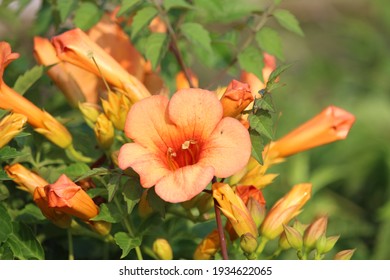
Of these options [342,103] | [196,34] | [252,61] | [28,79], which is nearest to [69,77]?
[28,79]

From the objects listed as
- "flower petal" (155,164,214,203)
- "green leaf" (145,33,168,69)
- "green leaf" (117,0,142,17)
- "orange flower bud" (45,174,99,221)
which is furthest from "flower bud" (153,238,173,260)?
"green leaf" (117,0,142,17)

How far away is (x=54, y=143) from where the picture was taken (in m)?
1.97

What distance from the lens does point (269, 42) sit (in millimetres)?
2164

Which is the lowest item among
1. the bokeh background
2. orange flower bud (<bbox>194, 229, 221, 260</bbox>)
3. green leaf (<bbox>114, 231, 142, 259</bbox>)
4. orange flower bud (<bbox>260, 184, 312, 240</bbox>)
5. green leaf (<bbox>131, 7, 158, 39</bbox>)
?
the bokeh background

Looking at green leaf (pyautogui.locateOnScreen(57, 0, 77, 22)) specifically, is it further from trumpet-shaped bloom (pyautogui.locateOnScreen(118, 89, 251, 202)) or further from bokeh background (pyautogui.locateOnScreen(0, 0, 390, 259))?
trumpet-shaped bloom (pyautogui.locateOnScreen(118, 89, 251, 202))

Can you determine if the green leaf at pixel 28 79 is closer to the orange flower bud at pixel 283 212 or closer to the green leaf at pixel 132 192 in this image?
the green leaf at pixel 132 192

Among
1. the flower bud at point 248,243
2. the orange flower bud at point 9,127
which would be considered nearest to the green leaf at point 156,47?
the orange flower bud at point 9,127

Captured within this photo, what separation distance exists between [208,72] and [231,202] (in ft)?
13.1

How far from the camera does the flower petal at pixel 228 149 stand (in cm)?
159

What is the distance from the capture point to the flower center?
169 cm

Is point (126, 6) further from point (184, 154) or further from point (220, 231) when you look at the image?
point (220, 231)

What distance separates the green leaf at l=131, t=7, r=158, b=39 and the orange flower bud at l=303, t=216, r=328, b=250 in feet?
1.89

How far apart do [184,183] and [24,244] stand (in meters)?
0.39
